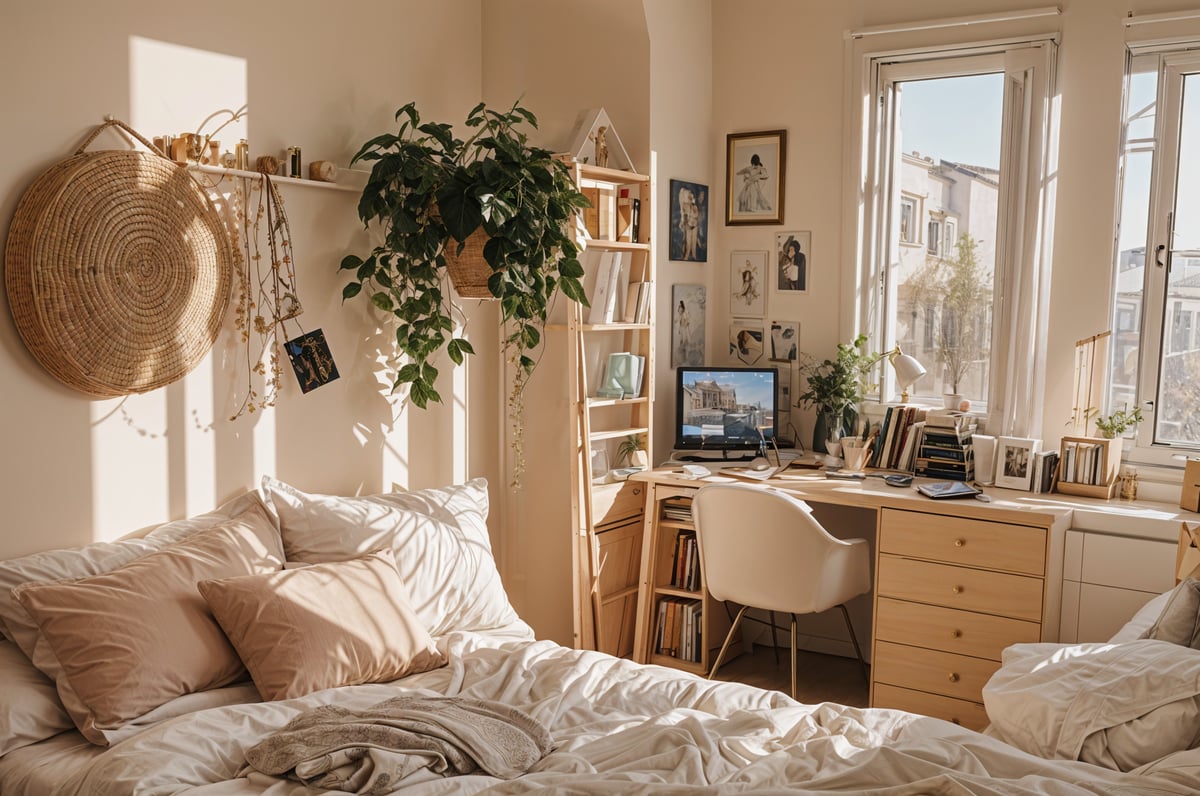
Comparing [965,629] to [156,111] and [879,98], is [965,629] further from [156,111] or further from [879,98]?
[156,111]

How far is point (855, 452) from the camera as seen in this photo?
3939mm

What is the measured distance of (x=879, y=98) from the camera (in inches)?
164

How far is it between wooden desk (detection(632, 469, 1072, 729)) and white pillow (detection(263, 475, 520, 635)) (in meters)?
1.20

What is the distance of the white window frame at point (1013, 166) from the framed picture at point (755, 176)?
0.32 meters

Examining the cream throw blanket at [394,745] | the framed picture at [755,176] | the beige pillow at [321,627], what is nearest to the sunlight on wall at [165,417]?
the beige pillow at [321,627]

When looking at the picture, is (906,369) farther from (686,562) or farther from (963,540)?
(686,562)

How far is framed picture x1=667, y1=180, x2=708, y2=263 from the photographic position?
4211mm

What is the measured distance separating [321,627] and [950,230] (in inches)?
114

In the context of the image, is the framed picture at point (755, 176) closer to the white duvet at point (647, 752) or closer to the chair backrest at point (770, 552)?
the chair backrest at point (770, 552)

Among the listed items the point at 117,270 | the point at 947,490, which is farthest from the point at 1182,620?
the point at 117,270

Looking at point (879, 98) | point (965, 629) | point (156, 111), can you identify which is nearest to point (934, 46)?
Result: point (879, 98)

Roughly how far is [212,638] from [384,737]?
0.60 meters

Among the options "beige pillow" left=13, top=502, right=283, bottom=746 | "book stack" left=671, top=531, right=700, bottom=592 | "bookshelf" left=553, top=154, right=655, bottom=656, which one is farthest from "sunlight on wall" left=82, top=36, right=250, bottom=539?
"book stack" left=671, top=531, right=700, bottom=592

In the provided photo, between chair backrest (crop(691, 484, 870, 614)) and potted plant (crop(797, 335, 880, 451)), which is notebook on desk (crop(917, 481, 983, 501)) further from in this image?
potted plant (crop(797, 335, 880, 451))
